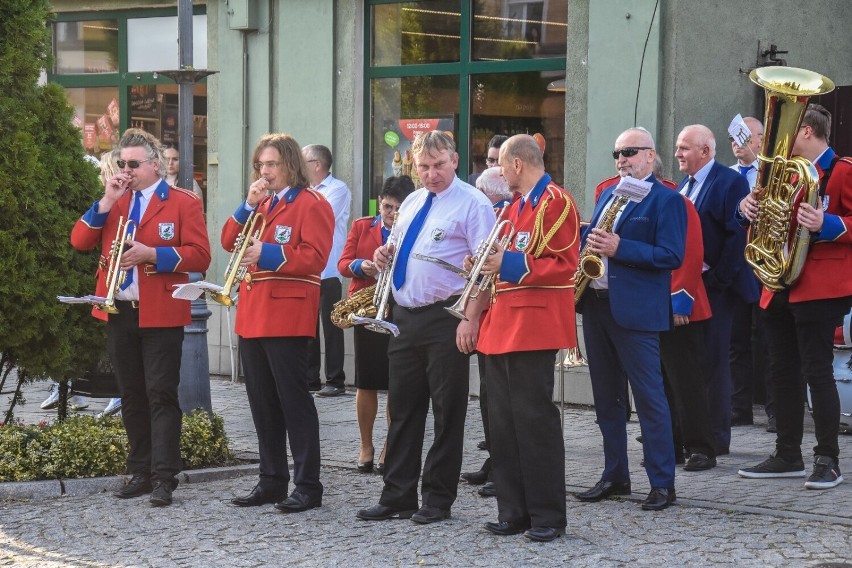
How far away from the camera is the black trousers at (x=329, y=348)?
12.7 m

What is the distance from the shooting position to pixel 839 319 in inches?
325

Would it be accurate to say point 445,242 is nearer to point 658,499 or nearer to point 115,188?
point 658,499

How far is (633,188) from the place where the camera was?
304 inches

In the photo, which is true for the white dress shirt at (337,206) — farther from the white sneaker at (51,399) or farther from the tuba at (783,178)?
the tuba at (783,178)

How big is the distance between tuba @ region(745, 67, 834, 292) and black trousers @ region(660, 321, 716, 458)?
74cm

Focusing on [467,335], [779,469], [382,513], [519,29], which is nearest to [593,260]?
[467,335]

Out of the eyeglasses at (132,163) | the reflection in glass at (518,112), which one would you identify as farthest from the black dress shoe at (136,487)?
the reflection in glass at (518,112)

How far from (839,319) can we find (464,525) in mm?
2572

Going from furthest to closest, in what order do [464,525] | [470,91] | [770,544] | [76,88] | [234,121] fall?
[76,88], [234,121], [470,91], [464,525], [770,544]

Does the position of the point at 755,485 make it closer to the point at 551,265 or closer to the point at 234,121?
the point at 551,265

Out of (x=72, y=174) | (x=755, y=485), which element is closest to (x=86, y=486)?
(x=72, y=174)

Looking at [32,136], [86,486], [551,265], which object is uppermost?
[32,136]

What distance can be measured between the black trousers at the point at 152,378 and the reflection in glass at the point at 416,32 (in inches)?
230

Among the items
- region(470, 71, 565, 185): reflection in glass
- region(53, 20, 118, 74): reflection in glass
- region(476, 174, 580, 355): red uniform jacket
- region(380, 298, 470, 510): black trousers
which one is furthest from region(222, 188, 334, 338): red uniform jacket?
region(53, 20, 118, 74): reflection in glass
